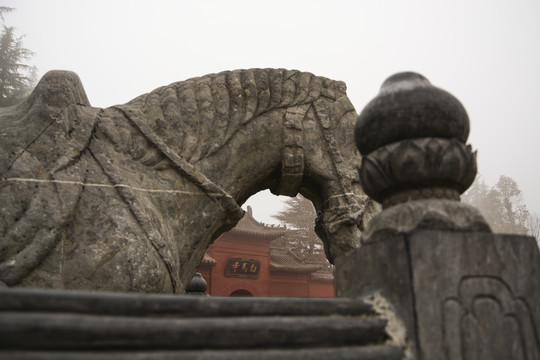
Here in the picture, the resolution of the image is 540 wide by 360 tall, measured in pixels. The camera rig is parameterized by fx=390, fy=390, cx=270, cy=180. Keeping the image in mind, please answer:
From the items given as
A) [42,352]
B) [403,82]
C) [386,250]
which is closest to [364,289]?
[386,250]

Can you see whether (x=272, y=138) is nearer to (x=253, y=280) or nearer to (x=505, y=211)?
(x=253, y=280)

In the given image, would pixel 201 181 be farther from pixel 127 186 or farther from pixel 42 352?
pixel 42 352

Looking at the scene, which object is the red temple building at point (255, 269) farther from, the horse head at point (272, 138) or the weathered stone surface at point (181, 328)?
the weathered stone surface at point (181, 328)

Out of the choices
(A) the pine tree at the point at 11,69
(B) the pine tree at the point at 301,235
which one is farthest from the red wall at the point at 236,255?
(A) the pine tree at the point at 11,69

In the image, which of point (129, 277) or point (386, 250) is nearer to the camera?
point (386, 250)

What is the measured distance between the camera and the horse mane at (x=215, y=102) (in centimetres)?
316

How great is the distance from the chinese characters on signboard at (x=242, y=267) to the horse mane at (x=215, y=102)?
479 inches

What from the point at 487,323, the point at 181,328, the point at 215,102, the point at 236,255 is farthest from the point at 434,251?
the point at 236,255

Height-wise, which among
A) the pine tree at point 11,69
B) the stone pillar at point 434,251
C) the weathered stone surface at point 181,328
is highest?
the pine tree at point 11,69

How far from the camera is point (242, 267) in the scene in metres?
15.2

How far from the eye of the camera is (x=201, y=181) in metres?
3.04

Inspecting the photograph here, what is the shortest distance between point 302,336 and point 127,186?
1920 mm

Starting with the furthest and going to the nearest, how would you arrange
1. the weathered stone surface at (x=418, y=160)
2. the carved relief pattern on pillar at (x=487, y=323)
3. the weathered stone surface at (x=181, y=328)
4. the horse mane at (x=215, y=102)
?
the horse mane at (x=215, y=102)
the weathered stone surface at (x=418, y=160)
the carved relief pattern on pillar at (x=487, y=323)
the weathered stone surface at (x=181, y=328)

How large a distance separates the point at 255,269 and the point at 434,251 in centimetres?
1458
